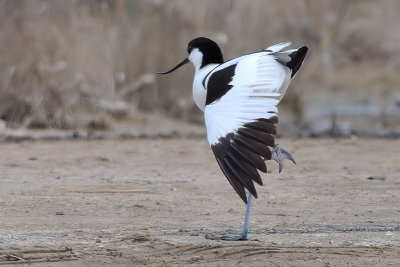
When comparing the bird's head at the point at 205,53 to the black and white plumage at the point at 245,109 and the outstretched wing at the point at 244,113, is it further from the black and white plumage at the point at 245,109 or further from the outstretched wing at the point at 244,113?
the outstretched wing at the point at 244,113

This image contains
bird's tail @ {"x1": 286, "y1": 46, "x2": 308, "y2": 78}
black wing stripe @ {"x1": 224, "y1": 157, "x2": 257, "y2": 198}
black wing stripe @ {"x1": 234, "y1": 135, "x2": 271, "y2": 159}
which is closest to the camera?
black wing stripe @ {"x1": 224, "y1": 157, "x2": 257, "y2": 198}

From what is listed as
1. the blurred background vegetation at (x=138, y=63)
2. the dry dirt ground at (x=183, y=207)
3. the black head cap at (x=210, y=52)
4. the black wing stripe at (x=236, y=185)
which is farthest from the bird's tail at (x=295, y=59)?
the blurred background vegetation at (x=138, y=63)

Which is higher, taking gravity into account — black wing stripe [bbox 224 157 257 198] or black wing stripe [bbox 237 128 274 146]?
black wing stripe [bbox 237 128 274 146]

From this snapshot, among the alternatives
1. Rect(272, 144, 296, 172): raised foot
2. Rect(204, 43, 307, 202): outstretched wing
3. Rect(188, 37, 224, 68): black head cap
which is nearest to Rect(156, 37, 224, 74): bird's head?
Rect(188, 37, 224, 68): black head cap

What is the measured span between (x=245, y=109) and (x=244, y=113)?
3cm

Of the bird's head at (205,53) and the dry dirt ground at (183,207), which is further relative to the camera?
the bird's head at (205,53)

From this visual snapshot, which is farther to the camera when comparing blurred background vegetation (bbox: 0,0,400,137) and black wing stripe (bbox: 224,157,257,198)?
blurred background vegetation (bbox: 0,0,400,137)

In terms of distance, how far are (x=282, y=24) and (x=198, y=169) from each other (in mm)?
6427

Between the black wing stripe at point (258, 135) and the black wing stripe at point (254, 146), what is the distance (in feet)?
0.07

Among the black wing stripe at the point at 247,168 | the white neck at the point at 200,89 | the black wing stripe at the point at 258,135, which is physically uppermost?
the white neck at the point at 200,89

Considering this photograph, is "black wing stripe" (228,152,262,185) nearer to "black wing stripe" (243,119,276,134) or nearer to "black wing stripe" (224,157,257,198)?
"black wing stripe" (224,157,257,198)

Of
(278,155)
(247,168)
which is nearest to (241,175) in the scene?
(247,168)

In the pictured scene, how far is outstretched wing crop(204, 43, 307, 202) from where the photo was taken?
5.41m

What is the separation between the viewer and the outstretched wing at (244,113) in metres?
5.41
